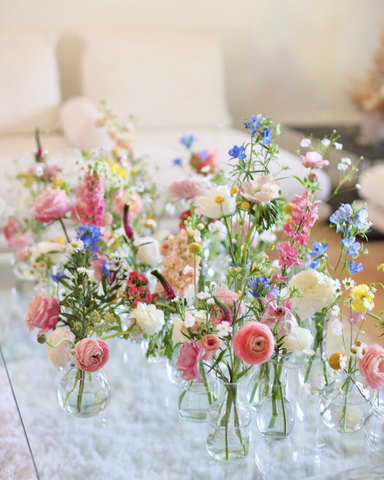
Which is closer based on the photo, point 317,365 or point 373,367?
point 373,367

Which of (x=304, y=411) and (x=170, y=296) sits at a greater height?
(x=170, y=296)

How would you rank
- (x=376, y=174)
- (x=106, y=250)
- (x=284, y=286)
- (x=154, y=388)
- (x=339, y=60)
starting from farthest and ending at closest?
(x=339, y=60)
(x=376, y=174)
(x=106, y=250)
(x=154, y=388)
(x=284, y=286)

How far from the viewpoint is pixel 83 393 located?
0.93m

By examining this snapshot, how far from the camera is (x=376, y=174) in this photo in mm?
2520

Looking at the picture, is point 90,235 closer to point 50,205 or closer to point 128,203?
point 50,205

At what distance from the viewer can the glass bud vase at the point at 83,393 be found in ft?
3.01

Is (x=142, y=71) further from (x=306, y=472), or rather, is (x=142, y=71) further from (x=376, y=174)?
(x=306, y=472)

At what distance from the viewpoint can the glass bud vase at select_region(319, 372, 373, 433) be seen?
0.85m

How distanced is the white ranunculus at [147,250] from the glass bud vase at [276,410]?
0.35 m

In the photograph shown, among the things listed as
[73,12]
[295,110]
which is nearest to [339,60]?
[295,110]

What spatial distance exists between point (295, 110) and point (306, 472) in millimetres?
3247

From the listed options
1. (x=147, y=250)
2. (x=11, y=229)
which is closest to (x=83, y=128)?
(x=11, y=229)

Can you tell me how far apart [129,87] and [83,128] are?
63cm

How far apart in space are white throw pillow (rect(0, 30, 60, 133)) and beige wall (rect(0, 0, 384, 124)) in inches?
14.4
